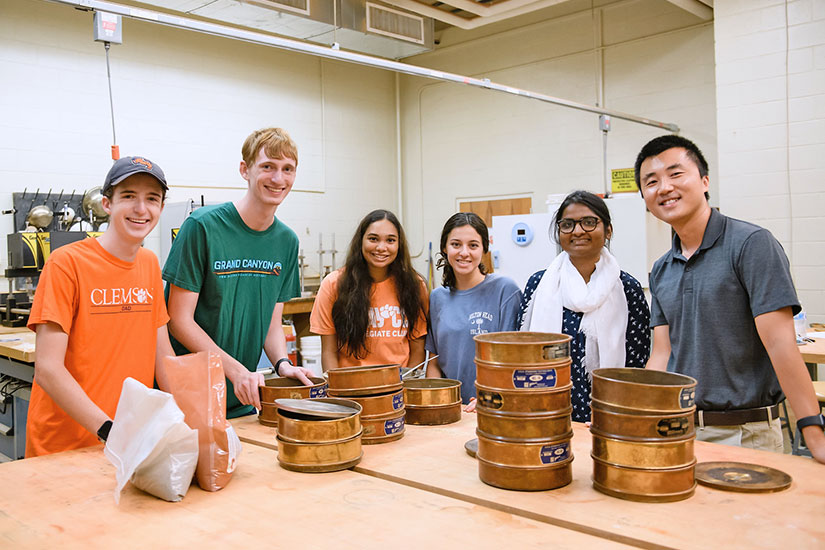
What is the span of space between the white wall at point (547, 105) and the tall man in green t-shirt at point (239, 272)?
4.01 m

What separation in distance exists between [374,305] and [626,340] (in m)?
0.95

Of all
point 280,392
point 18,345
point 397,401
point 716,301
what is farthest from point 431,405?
point 18,345

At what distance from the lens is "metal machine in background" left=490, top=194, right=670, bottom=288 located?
5.20 metres

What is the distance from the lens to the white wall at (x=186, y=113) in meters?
5.28

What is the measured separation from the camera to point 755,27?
477 centimetres

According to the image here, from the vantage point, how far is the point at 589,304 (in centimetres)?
228

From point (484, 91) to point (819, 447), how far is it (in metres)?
6.39

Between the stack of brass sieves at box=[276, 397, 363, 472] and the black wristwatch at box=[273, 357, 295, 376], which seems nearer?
the stack of brass sieves at box=[276, 397, 363, 472]

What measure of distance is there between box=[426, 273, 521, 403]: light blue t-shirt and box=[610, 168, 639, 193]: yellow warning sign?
13.7 feet

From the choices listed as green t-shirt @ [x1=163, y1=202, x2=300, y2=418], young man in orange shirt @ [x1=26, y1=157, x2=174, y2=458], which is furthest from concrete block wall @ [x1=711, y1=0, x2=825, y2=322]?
young man in orange shirt @ [x1=26, y1=157, x2=174, y2=458]

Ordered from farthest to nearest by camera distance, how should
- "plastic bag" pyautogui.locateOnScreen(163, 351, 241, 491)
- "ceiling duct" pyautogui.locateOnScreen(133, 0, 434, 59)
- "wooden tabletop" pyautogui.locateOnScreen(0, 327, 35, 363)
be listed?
"ceiling duct" pyautogui.locateOnScreen(133, 0, 434, 59) → "wooden tabletop" pyautogui.locateOnScreen(0, 327, 35, 363) → "plastic bag" pyautogui.locateOnScreen(163, 351, 241, 491)

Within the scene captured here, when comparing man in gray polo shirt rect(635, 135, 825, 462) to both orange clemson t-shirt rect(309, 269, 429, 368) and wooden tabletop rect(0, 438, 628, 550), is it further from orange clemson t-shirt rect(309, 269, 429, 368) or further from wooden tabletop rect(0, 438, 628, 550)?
orange clemson t-shirt rect(309, 269, 429, 368)

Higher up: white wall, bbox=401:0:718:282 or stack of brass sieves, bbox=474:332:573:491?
white wall, bbox=401:0:718:282

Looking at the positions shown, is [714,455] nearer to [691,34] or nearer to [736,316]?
[736,316]
